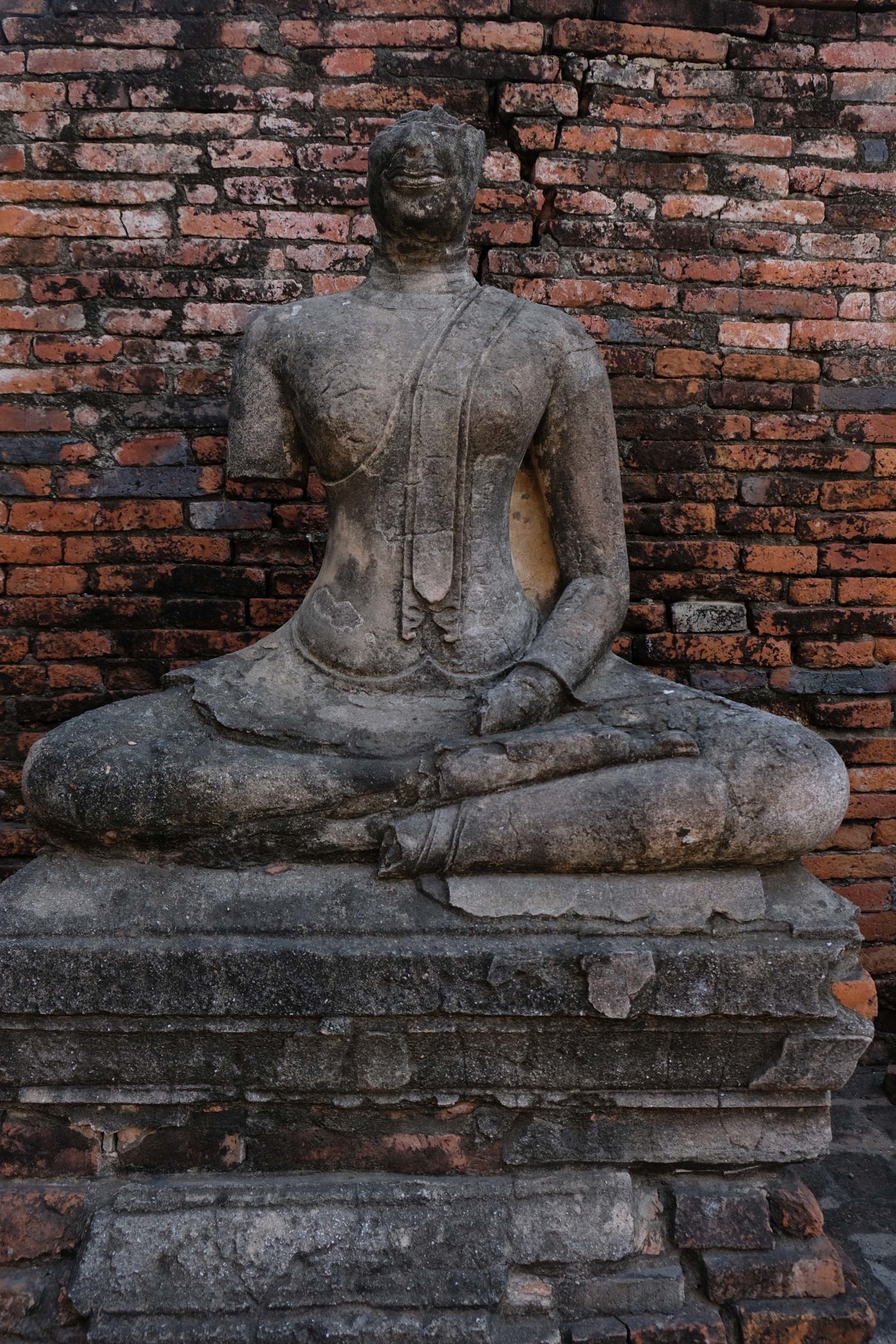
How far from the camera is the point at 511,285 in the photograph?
317cm

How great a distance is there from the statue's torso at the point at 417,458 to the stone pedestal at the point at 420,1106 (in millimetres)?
555

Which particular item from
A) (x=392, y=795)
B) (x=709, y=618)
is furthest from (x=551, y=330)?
(x=709, y=618)

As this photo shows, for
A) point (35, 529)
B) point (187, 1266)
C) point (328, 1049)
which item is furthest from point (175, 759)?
point (35, 529)

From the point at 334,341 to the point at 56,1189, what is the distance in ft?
5.42

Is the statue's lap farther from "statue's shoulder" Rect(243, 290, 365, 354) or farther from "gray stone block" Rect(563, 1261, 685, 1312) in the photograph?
"statue's shoulder" Rect(243, 290, 365, 354)

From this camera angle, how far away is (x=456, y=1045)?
1855 millimetres

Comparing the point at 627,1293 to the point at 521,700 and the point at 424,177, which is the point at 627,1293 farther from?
the point at 424,177

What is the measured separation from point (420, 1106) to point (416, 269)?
64.9 inches

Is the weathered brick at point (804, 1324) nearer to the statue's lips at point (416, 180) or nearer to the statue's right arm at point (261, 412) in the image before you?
the statue's right arm at point (261, 412)

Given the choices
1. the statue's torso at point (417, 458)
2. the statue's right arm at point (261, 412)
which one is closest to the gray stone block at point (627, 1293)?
the statue's torso at point (417, 458)

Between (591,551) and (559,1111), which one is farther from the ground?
(591,551)

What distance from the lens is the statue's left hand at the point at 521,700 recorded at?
207 cm

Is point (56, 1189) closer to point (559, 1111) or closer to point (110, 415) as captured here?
point (559, 1111)

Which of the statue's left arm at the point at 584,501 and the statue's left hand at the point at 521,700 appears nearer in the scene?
the statue's left hand at the point at 521,700
